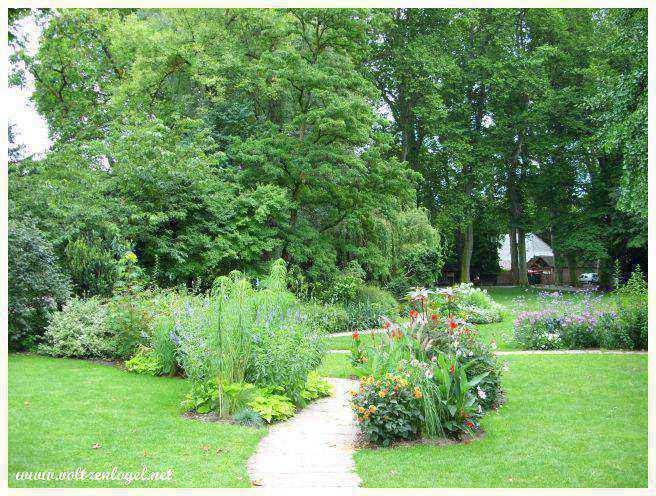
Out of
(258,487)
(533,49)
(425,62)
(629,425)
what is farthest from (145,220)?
(533,49)

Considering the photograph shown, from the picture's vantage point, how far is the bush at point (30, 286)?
34.6 ft

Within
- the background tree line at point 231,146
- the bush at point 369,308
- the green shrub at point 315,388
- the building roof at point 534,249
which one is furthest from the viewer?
the building roof at point 534,249

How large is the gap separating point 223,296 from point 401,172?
11699 mm

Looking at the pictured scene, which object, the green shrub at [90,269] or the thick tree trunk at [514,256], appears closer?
the green shrub at [90,269]

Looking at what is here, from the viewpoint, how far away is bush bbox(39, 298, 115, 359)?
10.4 metres

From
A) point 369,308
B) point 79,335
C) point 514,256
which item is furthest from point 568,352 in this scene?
point 514,256

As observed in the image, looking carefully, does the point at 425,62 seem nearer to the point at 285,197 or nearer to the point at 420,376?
the point at 285,197

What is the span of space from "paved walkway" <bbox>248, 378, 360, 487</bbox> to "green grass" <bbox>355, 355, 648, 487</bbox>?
249 mm

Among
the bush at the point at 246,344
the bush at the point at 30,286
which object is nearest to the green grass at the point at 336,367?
the bush at the point at 246,344

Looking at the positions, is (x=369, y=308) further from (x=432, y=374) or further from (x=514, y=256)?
(x=514, y=256)

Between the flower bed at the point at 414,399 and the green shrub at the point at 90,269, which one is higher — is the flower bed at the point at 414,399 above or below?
below

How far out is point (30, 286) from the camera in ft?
35.7

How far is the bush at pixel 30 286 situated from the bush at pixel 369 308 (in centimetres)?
779

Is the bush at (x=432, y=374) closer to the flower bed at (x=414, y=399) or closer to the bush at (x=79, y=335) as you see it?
the flower bed at (x=414, y=399)
